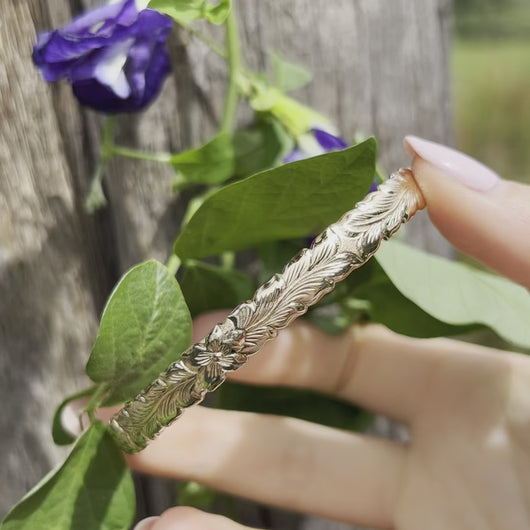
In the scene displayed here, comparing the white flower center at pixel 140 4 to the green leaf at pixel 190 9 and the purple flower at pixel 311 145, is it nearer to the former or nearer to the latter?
the green leaf at pixel 190 9

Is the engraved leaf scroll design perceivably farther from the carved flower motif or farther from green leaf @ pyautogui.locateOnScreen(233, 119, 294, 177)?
green leaf @ pyautogui.locateOnScreen(233, 119, 294, 177)

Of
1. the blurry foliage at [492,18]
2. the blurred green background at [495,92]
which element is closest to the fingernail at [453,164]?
the blurred green background at [495,92]

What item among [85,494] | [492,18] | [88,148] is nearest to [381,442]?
[85,494]

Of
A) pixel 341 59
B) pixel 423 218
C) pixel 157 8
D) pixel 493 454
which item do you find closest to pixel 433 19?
pixel 341 59

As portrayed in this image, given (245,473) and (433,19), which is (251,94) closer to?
(433,19)

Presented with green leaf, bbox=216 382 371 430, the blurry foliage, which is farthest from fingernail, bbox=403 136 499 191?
the blurry foliage
